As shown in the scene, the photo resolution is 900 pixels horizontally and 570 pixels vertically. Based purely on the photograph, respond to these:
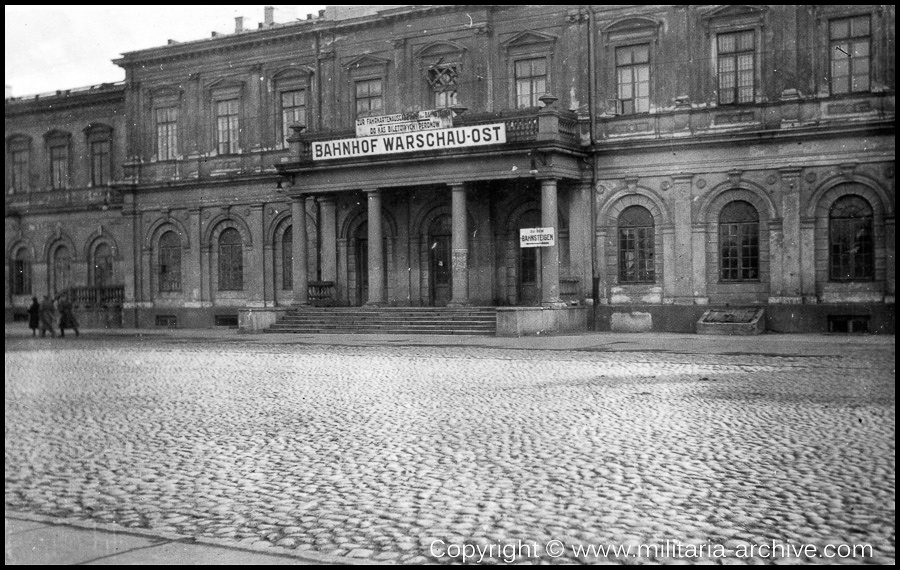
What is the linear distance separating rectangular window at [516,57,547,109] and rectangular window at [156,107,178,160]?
15284 mm

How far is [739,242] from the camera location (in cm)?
3019

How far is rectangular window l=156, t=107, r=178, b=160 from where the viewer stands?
1603 inches

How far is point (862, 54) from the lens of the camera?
27547mm

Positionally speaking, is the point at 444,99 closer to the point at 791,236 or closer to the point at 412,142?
the point at 412,142

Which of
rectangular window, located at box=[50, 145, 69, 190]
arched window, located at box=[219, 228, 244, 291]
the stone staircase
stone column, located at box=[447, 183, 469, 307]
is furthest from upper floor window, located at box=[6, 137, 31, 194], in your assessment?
stone column, located at box=[447, 183, 469, 307]

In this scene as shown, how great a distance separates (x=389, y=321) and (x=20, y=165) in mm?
22482

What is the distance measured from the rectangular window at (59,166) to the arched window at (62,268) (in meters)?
2.94

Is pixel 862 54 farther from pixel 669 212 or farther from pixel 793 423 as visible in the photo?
pixel 793 423

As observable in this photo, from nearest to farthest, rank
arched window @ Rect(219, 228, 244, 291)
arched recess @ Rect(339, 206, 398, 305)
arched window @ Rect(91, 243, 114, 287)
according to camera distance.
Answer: arched recess @ Rect(339, 206, 398, 305) → arched window @ Rect(219, 228, 244, 291) → arched window @ Rect(91, 243, 114, 287)

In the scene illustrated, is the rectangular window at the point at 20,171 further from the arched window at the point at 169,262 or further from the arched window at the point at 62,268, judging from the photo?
the arched window at the point at 169,262

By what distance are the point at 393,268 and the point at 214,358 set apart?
1412 cm

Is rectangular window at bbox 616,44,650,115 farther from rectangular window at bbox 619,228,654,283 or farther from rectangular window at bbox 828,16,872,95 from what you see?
rectangular window at bbox 828,16,872,95

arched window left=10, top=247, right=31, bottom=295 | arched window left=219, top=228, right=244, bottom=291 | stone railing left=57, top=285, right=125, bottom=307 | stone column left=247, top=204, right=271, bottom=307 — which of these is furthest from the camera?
arched window left=10, top=247, right=31, bottom=295

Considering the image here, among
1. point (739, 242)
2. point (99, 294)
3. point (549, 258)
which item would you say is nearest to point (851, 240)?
point (739, 242)
